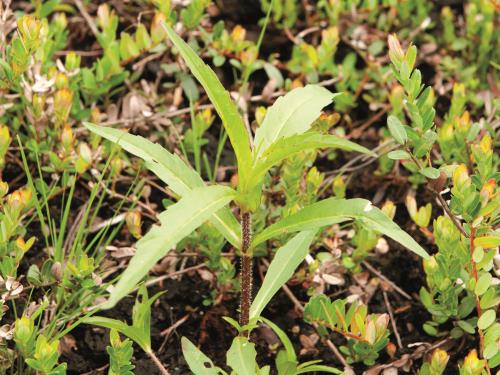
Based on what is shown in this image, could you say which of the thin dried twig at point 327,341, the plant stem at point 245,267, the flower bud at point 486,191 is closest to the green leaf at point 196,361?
the plant stem at point 245,267

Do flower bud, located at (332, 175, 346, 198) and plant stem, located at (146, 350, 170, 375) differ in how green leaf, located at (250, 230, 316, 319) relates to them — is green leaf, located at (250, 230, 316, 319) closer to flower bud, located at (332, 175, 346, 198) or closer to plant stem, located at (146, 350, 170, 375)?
plant stem, located at (146, 350, 170, 375)

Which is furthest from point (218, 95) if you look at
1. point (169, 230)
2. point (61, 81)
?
point (61, 81)

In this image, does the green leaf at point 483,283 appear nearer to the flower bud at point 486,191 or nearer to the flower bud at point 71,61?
the flower bud at point 486,191

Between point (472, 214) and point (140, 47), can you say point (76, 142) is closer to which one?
point (140, 47)

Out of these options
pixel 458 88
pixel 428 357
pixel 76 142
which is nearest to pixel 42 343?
pixel 76 142

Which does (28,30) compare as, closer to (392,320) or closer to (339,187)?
(339,187)

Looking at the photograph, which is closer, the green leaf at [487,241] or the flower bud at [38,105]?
the green leaf at [487,241]
